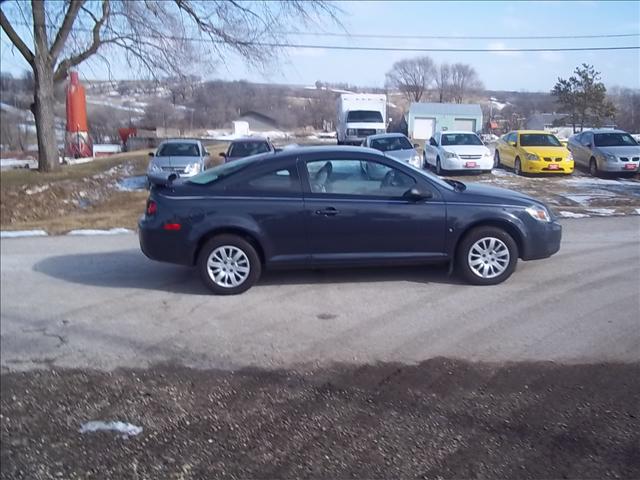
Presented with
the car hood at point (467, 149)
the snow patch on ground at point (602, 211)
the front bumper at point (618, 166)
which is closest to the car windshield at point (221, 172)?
the snow patch on ground at point (602, 211)

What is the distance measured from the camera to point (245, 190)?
23.9 ft

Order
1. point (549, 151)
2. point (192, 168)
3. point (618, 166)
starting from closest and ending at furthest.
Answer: point (618, 166) → point (549, 151) → point (192, 168)

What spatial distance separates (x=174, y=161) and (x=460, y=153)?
900cm

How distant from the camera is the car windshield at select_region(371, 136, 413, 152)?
20.9m

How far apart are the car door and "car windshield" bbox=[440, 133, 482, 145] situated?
45.5 ft

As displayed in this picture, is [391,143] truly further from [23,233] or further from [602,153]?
[23,233]

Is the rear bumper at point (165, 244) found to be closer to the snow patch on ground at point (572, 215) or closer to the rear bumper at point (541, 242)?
the rear bumper at point (541, 242)

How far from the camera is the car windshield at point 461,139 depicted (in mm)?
20547

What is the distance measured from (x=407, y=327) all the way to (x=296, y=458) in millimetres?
2432

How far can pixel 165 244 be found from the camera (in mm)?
7219

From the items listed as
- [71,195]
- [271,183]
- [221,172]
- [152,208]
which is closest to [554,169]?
[271,183]

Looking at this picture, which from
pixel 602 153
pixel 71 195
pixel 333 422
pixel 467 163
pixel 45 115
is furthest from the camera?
pixel 45 115

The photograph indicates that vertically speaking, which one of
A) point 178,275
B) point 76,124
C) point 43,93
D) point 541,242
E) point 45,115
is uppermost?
point 43,93

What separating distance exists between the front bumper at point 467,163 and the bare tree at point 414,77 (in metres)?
4.56
